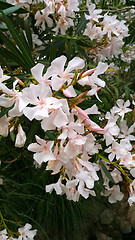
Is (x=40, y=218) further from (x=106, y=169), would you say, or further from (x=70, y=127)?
(x=70, y=127)

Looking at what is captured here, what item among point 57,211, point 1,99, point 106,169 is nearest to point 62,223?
point 57,211

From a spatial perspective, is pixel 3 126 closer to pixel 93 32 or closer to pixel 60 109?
pixel 60 109

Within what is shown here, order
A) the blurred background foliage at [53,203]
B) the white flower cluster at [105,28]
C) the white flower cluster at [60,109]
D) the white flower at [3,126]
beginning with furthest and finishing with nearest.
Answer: the blurred background foliage at [53,203], the white flower cluster at [105,28], the white flower at [3,126], the white flower cluster at [60,109]

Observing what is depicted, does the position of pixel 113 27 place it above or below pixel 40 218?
above

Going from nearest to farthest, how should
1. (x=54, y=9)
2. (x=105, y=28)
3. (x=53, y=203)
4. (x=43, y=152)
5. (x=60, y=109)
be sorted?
(x=60, y=109)
(x=43, y=152)
(x=54, y=9)
(x=105, y=28)
(x=53, y=203)

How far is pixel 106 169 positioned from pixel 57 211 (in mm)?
1171

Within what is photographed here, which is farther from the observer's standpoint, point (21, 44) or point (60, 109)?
point (21, 44)

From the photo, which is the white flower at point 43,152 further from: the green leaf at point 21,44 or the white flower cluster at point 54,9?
the white flower cluster at point 54,9

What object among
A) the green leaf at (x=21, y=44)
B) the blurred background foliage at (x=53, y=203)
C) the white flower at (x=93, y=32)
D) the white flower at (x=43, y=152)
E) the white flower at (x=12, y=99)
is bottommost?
the blurred background foliage at (x=53, y=203)

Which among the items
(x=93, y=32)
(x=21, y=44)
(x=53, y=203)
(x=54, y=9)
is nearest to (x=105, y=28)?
(x=93, y=32)

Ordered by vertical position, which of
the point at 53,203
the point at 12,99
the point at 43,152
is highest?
the point at 12,99

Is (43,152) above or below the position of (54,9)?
below

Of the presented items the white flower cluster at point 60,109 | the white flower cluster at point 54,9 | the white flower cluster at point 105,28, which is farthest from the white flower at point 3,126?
the white flower cluster at point 105,28

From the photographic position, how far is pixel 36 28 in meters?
1.38
